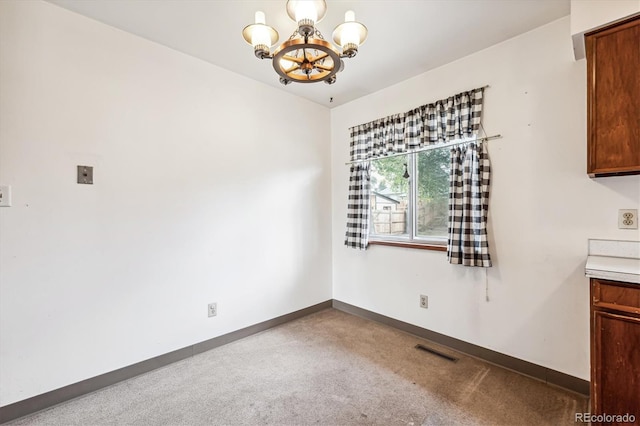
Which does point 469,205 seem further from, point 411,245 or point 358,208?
point 358,208

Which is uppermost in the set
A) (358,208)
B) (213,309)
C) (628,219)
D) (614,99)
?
(614,99)

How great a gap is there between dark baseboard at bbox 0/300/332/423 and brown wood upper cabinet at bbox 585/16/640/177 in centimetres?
291

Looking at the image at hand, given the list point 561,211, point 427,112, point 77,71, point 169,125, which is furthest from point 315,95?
point 561,211

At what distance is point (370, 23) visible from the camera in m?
2.04

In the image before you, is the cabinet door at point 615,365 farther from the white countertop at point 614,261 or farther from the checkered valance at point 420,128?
the checkered valance at point 420,128

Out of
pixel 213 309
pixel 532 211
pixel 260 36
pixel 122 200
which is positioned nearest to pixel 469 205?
pixel 532 211

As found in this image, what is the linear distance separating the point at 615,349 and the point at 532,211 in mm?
985

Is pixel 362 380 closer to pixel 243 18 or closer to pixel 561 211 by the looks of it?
pixel 561 211

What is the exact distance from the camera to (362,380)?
2.11 metres

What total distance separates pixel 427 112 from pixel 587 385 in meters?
2.31

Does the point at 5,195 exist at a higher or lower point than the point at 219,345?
higher

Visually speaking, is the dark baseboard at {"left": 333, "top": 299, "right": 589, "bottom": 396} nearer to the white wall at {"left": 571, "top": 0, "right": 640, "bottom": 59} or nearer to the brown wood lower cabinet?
the brown wood lower cabinet

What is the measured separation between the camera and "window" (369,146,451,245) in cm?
272

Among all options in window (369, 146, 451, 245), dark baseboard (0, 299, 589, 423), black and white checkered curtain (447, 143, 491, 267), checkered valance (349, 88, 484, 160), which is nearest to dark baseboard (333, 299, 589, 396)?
dark baseboard (0, 299, 589, 423)
